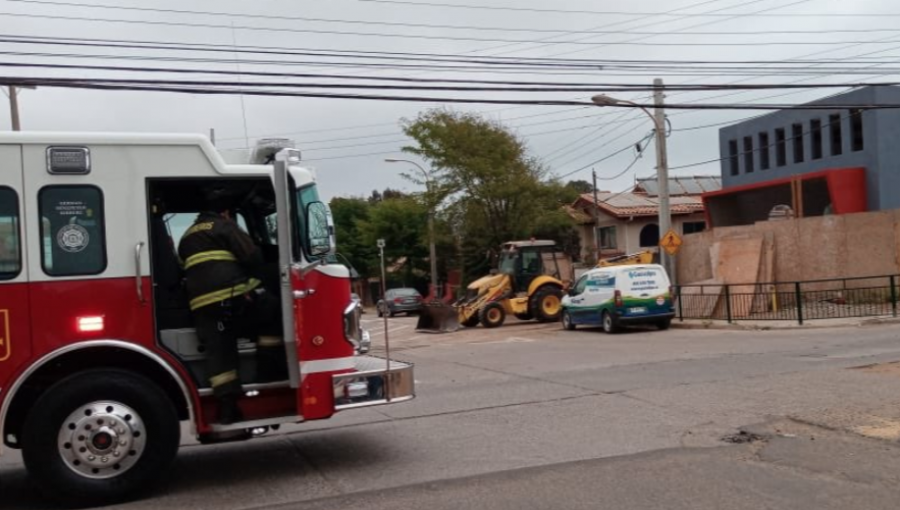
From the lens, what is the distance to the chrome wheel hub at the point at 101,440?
623 cm

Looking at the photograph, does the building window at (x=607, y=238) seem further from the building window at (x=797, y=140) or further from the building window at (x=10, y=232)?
the building window at (x=10, y=232)

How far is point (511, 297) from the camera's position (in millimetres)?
28641

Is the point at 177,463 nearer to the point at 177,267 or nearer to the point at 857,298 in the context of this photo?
the point at 177,267

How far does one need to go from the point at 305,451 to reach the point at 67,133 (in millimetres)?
3666

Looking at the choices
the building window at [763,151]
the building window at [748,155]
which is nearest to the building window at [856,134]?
the building window at [763,151]

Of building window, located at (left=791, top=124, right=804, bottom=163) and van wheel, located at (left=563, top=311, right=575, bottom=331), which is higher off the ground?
building window, located at (left=791, top=124, right=804, bottom=163)

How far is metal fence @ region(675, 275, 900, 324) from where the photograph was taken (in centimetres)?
2256

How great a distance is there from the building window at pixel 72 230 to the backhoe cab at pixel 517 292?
21985mm

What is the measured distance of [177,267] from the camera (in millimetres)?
7047

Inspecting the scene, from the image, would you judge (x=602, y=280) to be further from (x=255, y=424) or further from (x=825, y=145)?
(x=255, y=424)

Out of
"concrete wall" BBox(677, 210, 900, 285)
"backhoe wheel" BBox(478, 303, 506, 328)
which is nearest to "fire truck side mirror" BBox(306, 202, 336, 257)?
"backhoe wheel" BBox(478, 303, 506, 328)

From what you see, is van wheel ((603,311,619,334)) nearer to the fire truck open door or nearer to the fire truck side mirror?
the fire truck side mirror

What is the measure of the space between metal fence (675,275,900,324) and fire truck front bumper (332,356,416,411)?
16.6 metres

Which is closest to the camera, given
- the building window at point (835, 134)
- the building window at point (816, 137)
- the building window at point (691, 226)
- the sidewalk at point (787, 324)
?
the sidewalk at point (787, 324)
